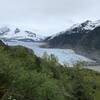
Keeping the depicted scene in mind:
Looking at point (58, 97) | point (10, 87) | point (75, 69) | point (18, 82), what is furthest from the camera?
point (75, 69)

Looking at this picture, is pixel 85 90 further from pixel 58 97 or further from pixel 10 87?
pixel 10 87

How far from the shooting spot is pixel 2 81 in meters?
17.1

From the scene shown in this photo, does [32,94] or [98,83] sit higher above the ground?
[32,94]

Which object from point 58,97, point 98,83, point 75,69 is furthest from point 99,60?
point 58,97

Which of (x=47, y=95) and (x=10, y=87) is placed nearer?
(x=10, y=87)

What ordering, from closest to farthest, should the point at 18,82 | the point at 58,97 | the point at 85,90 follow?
the point at 18,82 → the point at 58,97 → the point at 85,90

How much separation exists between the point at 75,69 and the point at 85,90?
7.50 metres

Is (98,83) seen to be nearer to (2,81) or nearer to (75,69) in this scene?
(75,69)

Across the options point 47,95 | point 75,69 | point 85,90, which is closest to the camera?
point 47,95

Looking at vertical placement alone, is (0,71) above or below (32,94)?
above

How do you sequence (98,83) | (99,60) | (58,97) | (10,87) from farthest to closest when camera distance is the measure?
(99,60)
(98,83)
(58,97)
(10,87)

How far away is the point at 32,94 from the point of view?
17734 millimetres

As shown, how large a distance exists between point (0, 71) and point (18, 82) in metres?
1.07

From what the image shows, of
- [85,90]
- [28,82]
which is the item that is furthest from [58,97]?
[85,90]
